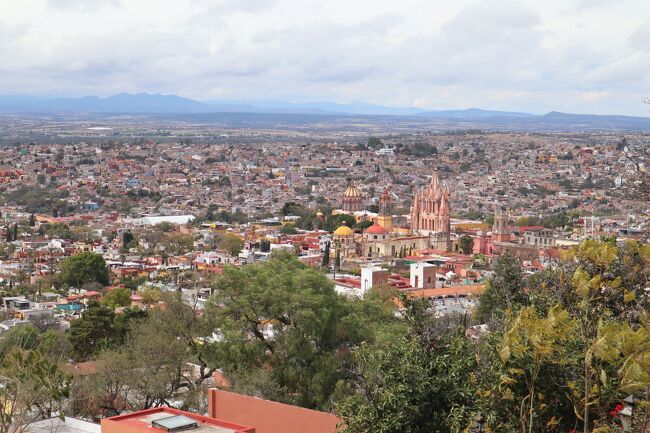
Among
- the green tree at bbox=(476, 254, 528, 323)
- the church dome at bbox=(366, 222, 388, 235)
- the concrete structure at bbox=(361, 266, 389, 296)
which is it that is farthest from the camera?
the church dome at bbox=(366, 222, 388, 235)

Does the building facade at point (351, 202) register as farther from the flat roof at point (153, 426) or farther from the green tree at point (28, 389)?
the flat roof at point (153, 426)

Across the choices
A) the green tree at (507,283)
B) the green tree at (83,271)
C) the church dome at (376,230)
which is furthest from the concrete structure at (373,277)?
the green tree at (507,283)

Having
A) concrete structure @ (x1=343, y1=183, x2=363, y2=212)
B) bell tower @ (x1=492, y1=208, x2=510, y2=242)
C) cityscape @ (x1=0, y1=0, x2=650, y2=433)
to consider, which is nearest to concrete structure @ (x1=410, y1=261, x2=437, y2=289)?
cityscape @ (x1=0, y1=0, x2=650, y2=433)

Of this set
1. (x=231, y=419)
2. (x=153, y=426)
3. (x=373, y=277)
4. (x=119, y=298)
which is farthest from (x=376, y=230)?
(x=153, y=426)

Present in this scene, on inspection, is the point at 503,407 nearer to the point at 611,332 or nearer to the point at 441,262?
the point at 611,332

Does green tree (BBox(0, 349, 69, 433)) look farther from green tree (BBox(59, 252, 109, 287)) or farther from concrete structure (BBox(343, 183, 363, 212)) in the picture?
concrete structure (BBox(343, 183, 363, 212))

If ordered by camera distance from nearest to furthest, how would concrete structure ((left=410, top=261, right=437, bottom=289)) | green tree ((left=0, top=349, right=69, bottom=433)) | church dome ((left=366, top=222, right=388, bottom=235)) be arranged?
green tree ((left=0, top=349, right=69, bottom=433)) < concrete structure ((left=410, top=261, right=437, bottom=289)) < church dome ((left=366, top=222, right=388, bottom=235))

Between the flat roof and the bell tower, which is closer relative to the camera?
the flat roof

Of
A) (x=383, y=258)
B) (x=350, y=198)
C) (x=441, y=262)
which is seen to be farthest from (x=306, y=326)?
(x=350, y=198)
